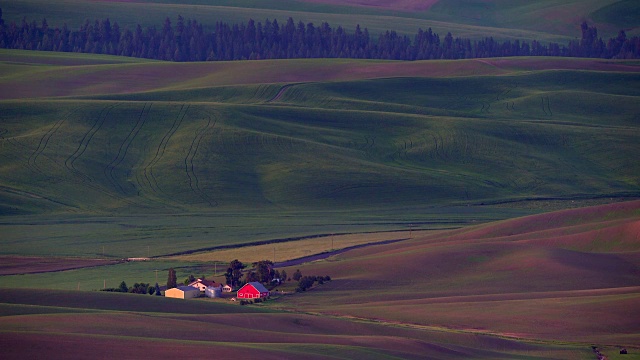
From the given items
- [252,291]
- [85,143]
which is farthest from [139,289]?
[85,143]

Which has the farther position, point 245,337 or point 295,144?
point 295,144

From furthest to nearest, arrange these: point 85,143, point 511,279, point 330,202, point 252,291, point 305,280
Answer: point 85,143
point 330,202
point 511,279
point 305,280
point 252,291

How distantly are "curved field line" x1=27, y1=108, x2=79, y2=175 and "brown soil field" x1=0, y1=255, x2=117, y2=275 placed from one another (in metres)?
31.9

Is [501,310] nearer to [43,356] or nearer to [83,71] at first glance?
[43,356]

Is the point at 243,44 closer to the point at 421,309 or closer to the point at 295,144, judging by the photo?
the point at 295,144

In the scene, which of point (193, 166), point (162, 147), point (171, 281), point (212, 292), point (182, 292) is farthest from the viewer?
point (162, 147)

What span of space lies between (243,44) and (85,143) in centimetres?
7404

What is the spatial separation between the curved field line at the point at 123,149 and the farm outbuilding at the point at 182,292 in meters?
41.8

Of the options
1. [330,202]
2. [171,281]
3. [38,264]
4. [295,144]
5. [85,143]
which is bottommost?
[171,281]

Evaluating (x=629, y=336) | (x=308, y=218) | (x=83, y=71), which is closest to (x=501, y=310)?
(x=629, y=336)

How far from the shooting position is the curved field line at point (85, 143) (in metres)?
98.6

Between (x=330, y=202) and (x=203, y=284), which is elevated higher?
(x=330, y=202)

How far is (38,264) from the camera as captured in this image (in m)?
63.8

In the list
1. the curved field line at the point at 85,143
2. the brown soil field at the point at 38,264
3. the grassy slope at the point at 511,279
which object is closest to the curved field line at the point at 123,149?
the curved field line at the point at 85,143
